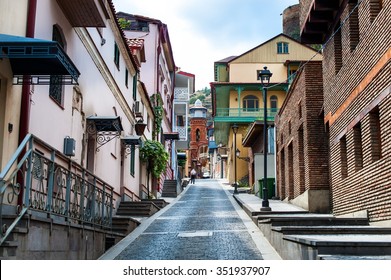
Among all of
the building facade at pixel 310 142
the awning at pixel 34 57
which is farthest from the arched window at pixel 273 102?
the awning at pixel 34 57

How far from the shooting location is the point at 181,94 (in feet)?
158

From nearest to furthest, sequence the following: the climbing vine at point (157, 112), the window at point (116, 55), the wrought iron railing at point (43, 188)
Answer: the wrought iron railing at point (43, 188) < the window at point (116, 55) < the climbing vine at point (157, 112)

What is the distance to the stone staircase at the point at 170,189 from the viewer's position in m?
34.1

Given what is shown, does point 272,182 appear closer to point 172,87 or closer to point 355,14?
point 355,14

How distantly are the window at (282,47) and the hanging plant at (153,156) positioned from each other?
72.1 ft

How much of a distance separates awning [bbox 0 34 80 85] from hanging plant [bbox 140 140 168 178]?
16.8 metres

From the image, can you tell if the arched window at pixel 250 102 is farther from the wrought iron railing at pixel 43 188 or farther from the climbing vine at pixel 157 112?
the wrought iron railing at pixel 43 188

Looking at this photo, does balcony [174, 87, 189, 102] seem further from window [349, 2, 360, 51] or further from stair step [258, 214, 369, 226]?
stair step [258, 214, 369, 226]

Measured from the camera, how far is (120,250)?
1202cm

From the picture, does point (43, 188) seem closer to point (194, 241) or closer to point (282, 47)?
point (194, 241)

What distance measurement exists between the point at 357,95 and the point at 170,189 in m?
24.0
